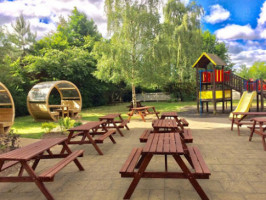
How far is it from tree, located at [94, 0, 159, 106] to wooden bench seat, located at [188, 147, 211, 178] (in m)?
11.8

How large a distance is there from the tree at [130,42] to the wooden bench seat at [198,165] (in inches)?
463

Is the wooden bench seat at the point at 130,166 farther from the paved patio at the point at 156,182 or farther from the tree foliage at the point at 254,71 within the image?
the tree foliage at the point at 254,71

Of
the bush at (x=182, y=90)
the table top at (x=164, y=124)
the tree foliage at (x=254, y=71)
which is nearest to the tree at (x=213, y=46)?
the bush at (x=182, y=90)

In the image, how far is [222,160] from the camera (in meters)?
4.61

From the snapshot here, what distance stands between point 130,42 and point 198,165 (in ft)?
44.5

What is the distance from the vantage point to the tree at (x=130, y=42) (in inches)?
595

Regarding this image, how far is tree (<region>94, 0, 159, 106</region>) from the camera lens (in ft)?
49.6

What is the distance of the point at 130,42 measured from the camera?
15.7 metres

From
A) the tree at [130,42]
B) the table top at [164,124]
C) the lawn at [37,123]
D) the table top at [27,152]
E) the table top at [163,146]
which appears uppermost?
the tree at [130,42]

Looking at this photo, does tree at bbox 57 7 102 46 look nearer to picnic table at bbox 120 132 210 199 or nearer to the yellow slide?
the yellow slide

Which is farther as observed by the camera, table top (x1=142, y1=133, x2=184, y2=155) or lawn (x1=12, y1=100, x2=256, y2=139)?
lawn (x1=12, y1=100, x2=256, y2=139)

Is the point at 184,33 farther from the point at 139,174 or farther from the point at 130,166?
the point at 139,174

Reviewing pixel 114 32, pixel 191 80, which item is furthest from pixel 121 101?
pixel 114 32

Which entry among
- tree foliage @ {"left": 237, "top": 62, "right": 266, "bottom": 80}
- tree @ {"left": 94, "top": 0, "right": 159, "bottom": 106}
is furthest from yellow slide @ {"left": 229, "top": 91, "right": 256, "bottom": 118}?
tree foliage @ {"left": 237, "top": 62, "right": 266, "bottom": 80}
